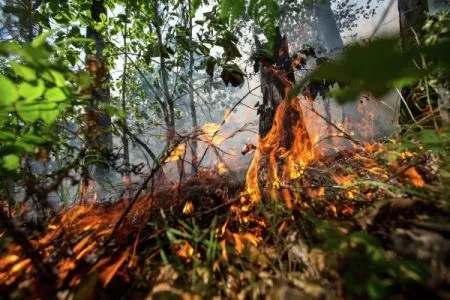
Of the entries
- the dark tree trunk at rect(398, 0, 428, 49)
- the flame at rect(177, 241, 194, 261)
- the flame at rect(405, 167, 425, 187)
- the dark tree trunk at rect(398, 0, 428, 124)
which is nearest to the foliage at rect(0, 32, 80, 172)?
the flame at rect(177, 241, 194, 261)

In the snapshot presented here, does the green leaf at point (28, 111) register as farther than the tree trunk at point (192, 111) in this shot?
No

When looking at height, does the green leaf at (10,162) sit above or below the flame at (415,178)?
above

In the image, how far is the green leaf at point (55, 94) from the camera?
1008 mm

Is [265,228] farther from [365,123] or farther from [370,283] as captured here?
[365,123]

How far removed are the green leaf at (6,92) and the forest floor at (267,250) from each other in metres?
0.38

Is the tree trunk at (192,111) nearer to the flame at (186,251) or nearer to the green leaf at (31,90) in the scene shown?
the flame at (186,251)

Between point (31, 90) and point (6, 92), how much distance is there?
A: 7 centimetres

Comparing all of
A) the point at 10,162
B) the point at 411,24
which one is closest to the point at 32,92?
the point at 10,162

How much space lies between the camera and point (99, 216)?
145 cm

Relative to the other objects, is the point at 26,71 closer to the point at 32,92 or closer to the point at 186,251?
the point at 32,92

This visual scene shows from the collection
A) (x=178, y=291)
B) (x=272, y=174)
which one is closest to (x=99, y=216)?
(x=178, y=291)

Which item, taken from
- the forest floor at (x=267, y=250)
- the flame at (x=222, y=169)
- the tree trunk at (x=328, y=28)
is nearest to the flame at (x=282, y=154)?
the forest floor at (x=267, y=250)

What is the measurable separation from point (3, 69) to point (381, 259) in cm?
343

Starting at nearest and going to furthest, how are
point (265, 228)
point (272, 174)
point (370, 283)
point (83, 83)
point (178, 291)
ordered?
point (370, 283) → point (178, 291) → point (83, 83) → point (265, 228) → point (272, 174)
